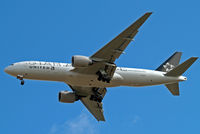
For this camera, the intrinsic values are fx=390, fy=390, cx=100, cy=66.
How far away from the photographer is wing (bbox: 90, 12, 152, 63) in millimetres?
43897

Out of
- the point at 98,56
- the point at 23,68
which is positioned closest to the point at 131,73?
the point at 98,56

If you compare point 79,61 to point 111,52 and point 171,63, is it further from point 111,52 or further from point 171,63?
point 171,63

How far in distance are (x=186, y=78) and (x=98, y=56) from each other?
46.1 feet

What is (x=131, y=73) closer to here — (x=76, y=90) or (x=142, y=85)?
(x=142, y=85)

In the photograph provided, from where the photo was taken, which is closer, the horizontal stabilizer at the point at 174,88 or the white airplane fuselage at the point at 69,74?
the white airplane fuselage at the point at 69,74

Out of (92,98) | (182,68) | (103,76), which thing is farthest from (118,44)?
(92,98)

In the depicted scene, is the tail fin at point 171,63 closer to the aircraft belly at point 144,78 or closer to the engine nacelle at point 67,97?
the aircraft belly at point 144,78

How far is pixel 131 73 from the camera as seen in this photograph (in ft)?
173

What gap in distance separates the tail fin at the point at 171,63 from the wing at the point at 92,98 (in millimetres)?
9633

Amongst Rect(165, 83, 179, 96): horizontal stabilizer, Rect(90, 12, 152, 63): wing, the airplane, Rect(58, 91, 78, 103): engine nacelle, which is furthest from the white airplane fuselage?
Rect(58, 91, 78, 103): engine nacelle

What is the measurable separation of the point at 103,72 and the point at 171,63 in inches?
555

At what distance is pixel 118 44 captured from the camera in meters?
47.0

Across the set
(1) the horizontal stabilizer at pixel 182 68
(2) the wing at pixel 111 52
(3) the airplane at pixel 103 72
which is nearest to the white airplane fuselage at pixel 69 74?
(3) the airplane at pixel 103 72

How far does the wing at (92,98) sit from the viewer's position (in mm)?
57719
